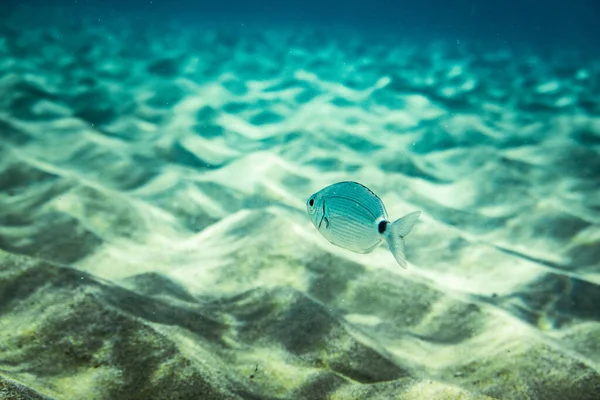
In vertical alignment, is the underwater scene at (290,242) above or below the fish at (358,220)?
below

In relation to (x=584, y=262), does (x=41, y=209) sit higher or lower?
higher

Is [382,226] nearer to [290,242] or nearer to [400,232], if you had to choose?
[400,232]

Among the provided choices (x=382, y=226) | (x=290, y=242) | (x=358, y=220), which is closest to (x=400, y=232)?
(x=382, y=226)

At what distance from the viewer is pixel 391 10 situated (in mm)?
66250

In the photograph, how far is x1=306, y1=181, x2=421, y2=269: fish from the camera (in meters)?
1.74

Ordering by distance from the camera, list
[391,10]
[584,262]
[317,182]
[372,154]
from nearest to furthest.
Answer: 1. [584,262]
2. [317,182]
3. [372,154]
4. [391,10]

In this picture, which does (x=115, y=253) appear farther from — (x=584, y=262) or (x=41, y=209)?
(x=584, y=262)

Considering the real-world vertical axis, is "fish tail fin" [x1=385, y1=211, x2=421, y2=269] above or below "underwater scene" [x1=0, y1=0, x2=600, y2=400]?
above

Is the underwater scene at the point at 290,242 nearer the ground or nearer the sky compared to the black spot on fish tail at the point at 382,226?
nearer the ground

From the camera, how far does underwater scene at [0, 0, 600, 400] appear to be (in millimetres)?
1740

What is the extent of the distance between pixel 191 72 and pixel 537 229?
6.98 metres

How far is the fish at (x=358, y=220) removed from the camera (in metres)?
1.74

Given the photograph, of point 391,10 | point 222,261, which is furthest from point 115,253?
point 391,10

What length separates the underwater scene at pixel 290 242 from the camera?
1.74 m
